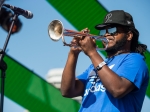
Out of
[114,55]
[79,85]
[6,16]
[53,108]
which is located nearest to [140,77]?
[114,55]

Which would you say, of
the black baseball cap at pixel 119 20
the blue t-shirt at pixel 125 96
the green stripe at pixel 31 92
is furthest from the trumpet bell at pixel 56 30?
the green stripe at pixel 31 92

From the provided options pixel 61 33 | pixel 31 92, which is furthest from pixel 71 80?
pixel 31 92

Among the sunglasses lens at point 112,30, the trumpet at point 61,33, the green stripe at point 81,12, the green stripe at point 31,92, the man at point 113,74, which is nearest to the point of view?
the man at point 113,74

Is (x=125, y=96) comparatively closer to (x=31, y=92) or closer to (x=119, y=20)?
(x=119, y=20)

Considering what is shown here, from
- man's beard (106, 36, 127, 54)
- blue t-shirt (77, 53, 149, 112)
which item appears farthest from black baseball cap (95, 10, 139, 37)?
blue t-shirt (77, 53, 149, 112)

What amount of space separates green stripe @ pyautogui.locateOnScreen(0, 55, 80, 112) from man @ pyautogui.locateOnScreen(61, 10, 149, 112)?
1.16 metres

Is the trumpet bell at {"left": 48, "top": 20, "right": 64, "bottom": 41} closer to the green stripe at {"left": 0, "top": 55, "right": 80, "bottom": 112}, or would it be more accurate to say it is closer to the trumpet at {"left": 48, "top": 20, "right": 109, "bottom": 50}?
the trumpet at {"left": 48, "top": 20, "right": 109, "bottom": 50}

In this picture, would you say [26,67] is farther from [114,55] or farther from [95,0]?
[114,55]

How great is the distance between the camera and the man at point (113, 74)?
2.11 m

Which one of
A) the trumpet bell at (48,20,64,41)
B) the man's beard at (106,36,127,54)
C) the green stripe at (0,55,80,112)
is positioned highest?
the trumpet bell at (48,20,64,41)

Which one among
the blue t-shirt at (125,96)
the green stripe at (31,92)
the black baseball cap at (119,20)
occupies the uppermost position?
the black baseball cap at (119,20)

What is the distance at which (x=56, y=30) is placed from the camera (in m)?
2.49

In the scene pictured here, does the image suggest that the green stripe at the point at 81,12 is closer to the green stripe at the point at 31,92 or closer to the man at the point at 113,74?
the green stripe at the point at 31,92

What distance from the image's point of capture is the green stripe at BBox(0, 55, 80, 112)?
3.68 metres
